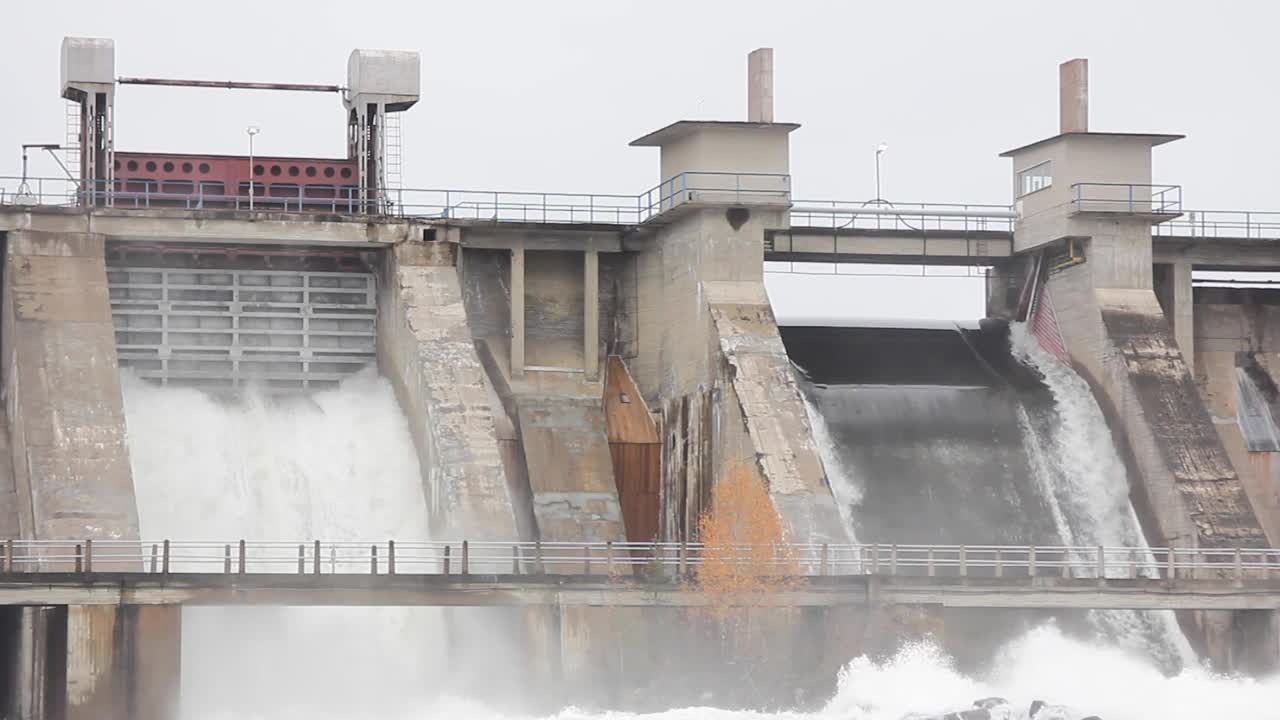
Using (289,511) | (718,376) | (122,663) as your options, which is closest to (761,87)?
(718,376)

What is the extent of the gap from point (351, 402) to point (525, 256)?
23.7 feet

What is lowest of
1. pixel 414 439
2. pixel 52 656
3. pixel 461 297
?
pixel 52 656

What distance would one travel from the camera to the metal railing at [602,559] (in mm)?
50719

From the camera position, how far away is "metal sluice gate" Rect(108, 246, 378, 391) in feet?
A: 216

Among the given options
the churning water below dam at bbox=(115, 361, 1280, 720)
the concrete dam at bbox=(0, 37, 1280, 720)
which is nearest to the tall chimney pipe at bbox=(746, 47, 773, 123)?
the concrete dam at bbox=(0, 37, 1280, 720)

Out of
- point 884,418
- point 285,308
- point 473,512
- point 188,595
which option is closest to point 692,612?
point 473,512

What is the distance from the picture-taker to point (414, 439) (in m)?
63.1

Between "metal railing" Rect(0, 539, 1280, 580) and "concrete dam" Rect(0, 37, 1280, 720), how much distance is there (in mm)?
244

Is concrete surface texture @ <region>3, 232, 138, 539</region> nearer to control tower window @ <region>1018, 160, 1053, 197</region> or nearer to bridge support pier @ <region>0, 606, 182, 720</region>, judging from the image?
bridge support pier @ <region>0, 606, 182, 720</region>

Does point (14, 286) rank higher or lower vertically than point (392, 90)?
lower

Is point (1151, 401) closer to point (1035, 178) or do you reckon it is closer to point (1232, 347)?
point (1035, 178)

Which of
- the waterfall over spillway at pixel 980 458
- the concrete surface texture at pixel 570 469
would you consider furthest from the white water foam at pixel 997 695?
the concrete surface texture at pixel 570 469

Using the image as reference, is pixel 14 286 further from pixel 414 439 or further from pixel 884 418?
pixel 884 418

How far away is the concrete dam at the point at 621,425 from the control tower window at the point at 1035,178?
18cm
